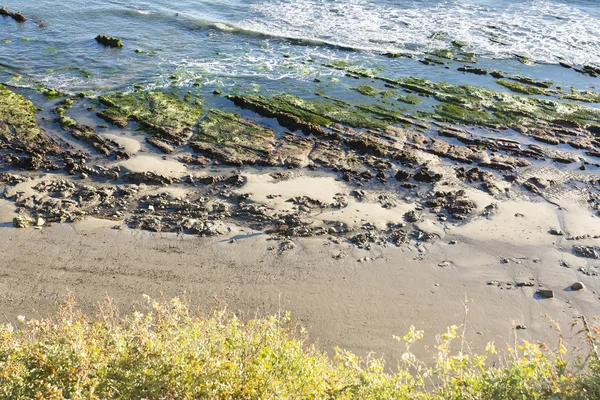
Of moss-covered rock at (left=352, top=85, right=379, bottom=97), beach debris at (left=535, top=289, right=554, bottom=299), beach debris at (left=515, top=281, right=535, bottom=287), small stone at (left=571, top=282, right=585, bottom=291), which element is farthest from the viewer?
moss-covered rock at (left=352, top=85, right=379, bottom=97)

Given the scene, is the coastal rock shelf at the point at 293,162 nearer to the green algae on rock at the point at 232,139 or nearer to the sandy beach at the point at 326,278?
the green algae on rock at the point at 232,139

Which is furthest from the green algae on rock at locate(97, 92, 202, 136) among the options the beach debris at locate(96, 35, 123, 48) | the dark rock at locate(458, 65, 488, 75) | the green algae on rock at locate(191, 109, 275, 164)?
the dark rock at locate(458, 65, 488, 75)

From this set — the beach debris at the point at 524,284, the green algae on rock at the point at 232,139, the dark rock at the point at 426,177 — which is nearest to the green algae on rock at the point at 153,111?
the green algae on rock at the point at 232,139

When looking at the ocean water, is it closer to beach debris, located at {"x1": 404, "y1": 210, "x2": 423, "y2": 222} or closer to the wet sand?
beach debris, located at {"x1": 404, "y1": 210, "x2": 423, "y2": 222}

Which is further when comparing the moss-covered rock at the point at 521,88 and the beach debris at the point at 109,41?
the beach debris at the point at 109,41

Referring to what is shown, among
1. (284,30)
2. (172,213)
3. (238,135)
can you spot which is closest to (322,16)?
(284,30)

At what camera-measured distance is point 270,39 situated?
27.1 metres

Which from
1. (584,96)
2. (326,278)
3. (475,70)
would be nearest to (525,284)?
(326,278)

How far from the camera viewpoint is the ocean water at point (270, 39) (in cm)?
2142

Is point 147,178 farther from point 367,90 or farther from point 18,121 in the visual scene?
point 367,90

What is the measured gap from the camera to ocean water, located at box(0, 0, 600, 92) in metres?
21.4

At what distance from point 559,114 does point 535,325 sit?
12908mm

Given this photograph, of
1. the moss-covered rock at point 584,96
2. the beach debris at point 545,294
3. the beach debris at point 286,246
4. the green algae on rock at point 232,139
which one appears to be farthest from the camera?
the moss-covered rock at point 584,96

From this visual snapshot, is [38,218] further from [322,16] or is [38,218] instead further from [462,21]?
[462,21]
